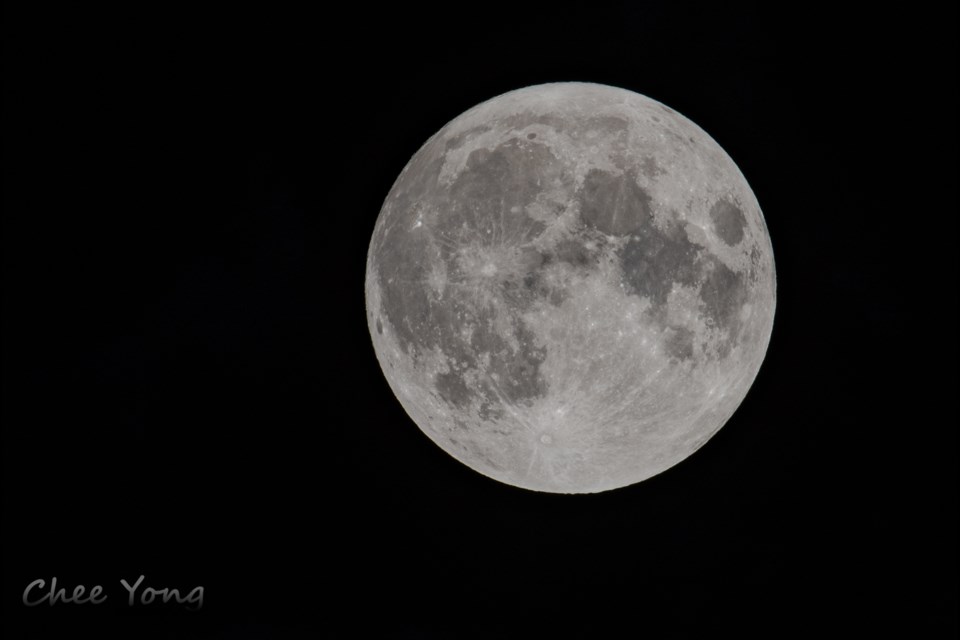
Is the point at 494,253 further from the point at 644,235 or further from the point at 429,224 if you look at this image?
the point at 644,235

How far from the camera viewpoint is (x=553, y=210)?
4.50 m

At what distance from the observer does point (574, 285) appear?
14.6ft

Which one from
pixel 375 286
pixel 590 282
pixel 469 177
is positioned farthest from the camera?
pixel 375 286

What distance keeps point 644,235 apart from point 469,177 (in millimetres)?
1152

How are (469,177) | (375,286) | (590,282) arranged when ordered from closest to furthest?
(590,282)
(469,177)
(375,286)

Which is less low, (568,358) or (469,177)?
(469,177)

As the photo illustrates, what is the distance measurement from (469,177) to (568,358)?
130 cm

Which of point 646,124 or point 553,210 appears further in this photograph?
point 646,124

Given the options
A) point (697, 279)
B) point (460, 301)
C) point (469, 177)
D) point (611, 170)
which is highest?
point (469, 177)

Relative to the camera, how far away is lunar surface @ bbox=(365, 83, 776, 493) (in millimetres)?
4496

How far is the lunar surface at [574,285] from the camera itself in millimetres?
4496

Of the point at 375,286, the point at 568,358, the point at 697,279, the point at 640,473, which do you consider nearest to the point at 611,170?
the point at 697,279

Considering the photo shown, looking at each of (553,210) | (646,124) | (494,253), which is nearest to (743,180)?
(646,124)

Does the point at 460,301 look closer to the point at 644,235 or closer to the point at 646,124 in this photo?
the point at 644,235
